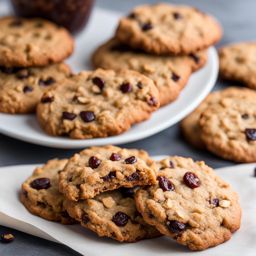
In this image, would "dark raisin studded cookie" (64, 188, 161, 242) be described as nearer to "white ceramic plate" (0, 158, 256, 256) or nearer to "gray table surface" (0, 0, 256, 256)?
"white ceramic plate" (0, 158, 256, 256)

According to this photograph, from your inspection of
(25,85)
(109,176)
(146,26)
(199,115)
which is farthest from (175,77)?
(109,176)

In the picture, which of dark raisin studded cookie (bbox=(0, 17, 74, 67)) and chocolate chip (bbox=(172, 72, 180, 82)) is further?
chocolate chip (bbox=(172, 72, 180, 82))

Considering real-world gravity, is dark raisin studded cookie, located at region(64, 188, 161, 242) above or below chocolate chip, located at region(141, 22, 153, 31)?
below

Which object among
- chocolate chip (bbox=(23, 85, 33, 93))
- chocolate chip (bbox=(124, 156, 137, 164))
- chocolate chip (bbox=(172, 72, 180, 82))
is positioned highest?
chocolate chip (bbox=(172, 72, 180, 82))

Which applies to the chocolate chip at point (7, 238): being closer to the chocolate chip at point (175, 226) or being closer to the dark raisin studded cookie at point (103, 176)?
the dark raisin studded cookie at point (103, 176)

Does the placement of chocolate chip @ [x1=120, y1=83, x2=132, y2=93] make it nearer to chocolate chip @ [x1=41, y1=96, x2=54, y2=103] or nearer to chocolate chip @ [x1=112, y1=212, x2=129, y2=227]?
chocolate chip @ [x1=41, y1=96, x2=54, y2=103]

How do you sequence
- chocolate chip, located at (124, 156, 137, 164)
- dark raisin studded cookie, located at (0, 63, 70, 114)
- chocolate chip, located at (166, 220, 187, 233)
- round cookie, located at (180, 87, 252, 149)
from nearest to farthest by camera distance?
chocolate chip, located at (166, 220, 187, 233) → chocolate chip, located at (124, 156, 137, 164) → dark raisin studded cookie, located at (0, 63, 70, 114) → round cookie, located at (180, 87, 252, 149)

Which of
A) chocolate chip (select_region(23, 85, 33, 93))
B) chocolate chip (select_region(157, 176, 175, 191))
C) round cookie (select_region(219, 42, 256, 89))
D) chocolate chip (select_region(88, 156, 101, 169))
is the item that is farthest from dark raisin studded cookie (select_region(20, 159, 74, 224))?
round cookie (select_region(219, 42, 256, 89))

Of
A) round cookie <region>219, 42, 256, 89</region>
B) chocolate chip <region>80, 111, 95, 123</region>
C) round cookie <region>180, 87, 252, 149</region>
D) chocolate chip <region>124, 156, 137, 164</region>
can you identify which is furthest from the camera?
round cookie <region>219, 42, 256, 89</region>
